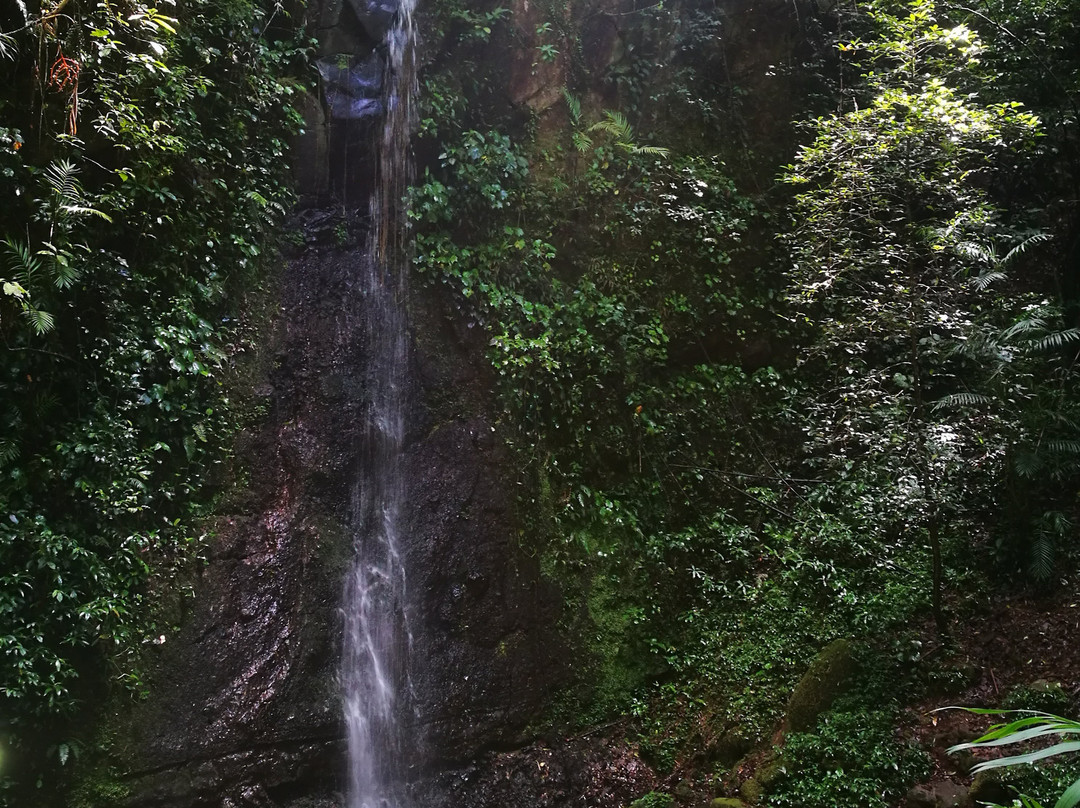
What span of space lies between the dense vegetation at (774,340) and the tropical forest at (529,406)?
4 centimetres

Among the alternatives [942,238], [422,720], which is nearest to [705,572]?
[422,720]

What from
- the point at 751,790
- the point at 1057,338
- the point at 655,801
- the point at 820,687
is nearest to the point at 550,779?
the point at 655,801

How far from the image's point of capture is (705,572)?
7.02 meters

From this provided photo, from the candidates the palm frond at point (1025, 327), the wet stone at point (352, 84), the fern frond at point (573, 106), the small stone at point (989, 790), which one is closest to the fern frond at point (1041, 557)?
the palm frond at point (1025, 327)

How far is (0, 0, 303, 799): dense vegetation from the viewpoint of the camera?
15.7 ft

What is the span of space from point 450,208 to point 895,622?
5.79m

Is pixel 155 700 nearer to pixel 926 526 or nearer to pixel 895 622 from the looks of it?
pixel 895 622

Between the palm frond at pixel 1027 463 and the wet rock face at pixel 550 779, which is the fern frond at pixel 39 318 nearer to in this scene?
the wet rock face at pixel 550 779

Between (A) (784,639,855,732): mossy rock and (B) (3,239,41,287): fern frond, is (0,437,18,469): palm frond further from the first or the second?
(A) (784,639,855,732): mossy rock

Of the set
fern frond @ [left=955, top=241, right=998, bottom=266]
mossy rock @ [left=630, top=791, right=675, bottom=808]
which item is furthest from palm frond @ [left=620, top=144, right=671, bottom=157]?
mossy rock @ [left=630, top=791, right=675, bottom=808]

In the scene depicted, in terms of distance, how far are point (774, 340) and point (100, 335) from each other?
22.0 feet

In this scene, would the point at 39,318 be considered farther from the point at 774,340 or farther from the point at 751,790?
the point at 774,340

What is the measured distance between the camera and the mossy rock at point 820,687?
5.36 m

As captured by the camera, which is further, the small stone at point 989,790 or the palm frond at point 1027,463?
the palm frond at point 1027,463
